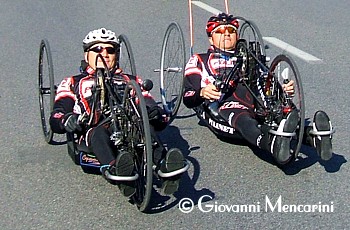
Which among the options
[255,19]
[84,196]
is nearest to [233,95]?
[84,196]

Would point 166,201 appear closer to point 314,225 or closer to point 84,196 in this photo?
point 84,196

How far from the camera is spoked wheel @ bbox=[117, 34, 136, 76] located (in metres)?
6.18

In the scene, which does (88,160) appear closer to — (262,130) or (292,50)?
(262,130)

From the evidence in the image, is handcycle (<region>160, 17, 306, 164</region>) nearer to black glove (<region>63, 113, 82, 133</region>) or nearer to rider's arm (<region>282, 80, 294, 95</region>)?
rider's arm (<region>282, 80, 294, 95</region>)

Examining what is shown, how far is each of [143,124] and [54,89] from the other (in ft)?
5.22

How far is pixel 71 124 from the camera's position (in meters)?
5.14

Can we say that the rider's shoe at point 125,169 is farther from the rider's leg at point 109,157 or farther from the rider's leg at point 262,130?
the rider's leg at point 262,130

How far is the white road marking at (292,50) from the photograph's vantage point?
8.94 m

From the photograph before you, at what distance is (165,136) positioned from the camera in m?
6.32

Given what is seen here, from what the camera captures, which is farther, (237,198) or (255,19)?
(255,19)

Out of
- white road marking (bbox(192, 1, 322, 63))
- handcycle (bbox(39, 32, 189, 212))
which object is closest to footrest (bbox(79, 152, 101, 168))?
handcycle (bbox(39, 32, 189, 212))

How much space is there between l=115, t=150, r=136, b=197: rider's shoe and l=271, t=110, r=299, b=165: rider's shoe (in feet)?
3.27

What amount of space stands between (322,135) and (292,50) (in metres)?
4.31

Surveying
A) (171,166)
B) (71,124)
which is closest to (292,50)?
(71,124)
